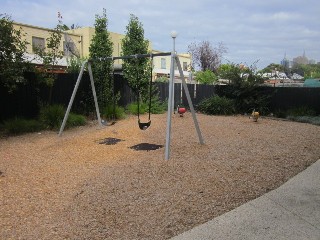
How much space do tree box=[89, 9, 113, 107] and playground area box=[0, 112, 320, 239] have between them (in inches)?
164

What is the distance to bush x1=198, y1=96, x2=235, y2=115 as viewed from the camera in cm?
1466

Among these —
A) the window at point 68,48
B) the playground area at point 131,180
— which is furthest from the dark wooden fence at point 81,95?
the window at point 68,48

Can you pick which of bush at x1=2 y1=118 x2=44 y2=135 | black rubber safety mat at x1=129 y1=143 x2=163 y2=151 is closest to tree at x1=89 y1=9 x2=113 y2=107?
bush at x1=2 y1=118 x2=44 y2=135

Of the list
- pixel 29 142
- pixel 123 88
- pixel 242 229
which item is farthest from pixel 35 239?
pixel 123 88

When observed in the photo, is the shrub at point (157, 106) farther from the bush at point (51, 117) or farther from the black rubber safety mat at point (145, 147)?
the black rubber safety mat at point (145, 147)

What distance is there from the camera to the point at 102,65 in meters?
12.5

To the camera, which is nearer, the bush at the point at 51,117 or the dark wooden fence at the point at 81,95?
the bush at the point at 51,117

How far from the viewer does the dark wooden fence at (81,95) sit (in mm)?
9977

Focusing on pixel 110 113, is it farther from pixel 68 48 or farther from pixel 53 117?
pixel 68 48

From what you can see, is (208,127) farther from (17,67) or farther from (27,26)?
(27,26)

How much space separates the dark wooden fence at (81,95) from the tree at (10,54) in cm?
95

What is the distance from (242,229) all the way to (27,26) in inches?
1062

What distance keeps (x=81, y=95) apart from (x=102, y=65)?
151 cm

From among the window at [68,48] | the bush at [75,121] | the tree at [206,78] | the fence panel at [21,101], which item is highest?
the window at [68,48]
